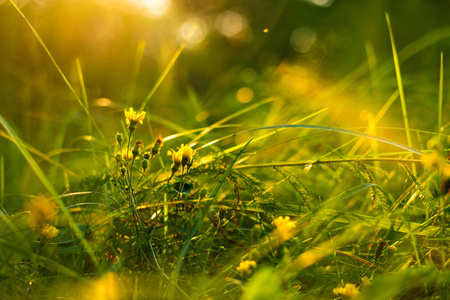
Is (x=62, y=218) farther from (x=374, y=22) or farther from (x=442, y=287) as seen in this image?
(x=374, y=22)

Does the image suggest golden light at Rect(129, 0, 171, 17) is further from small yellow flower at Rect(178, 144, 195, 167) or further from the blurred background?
small yellow flower at Rect(178, 144, 195, 167)

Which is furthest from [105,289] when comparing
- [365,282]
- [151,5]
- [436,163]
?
[151,5]

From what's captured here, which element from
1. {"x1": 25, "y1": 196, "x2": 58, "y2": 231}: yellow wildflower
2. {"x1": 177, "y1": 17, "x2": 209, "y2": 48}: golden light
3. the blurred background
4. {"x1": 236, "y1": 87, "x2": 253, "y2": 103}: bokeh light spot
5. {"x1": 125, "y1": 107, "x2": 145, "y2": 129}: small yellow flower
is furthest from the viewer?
{"x1": 177, "y1": 17, "x2": 209, "y2": 48}: golden light

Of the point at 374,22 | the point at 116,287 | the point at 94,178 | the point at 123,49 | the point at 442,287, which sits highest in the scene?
the point at 123,49

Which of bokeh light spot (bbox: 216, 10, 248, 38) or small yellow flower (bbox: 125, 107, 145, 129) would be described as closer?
small yellow flower (bbox: 125, 107, 145, 129)

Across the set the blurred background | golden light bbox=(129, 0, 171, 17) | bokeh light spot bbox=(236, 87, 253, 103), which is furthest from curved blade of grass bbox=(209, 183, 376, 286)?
golden light bbox=(129, 0, 171, 17)

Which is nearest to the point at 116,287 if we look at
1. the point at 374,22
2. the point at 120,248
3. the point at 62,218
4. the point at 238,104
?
the point at 120,248

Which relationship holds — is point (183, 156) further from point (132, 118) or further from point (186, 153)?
point (132, 118)
